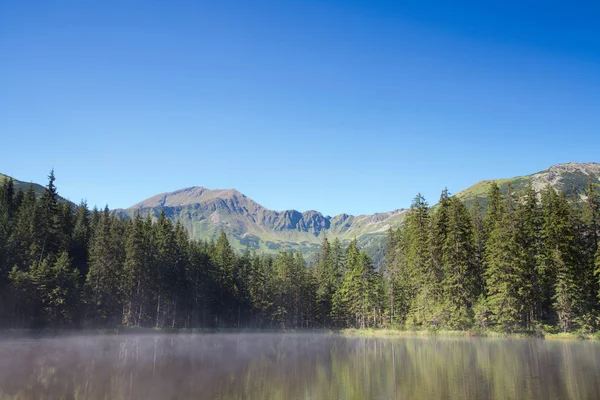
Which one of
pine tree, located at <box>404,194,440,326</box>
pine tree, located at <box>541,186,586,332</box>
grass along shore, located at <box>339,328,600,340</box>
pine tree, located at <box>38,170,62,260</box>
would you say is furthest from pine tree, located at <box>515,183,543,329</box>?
pine tree, located at <box>38,170,62,260</box>

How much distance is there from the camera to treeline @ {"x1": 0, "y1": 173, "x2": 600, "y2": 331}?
205 feet

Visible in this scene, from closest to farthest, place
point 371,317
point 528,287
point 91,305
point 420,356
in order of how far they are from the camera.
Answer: point 420,356 → point 528,287 → point 91,305 → point 371,317

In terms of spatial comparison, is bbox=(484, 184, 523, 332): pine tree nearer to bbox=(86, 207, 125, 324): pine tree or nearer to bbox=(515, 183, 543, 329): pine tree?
bbox=(515, 183, 543, 329): pine tree

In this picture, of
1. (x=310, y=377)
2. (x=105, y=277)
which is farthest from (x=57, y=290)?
(x=310, y=377)

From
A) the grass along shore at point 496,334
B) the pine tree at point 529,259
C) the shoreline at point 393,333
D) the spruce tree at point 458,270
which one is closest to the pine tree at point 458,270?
the spruce tree at point 458,270

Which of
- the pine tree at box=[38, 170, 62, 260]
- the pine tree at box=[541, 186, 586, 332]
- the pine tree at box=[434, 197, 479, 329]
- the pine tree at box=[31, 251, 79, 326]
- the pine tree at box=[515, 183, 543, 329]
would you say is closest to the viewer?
the pine tree at box=[541, 186, 586, 332]

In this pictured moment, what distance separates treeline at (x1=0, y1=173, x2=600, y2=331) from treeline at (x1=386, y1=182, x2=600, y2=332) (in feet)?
0.66

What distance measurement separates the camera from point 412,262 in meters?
81.7

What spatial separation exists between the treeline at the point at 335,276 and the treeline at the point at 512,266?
200 mm

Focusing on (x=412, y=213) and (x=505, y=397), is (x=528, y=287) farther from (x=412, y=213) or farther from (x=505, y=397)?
(x=505, y=397)

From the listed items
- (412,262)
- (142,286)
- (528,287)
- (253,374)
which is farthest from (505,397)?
(142,286)

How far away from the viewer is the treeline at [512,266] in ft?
196

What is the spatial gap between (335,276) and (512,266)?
207 feet

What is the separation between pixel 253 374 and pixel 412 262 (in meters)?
58.0
